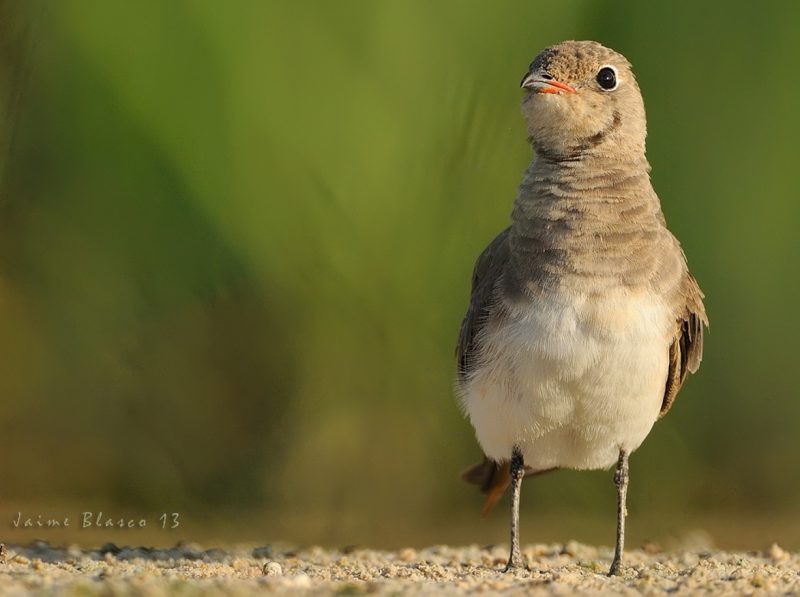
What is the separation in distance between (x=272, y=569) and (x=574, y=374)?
144 centimetres

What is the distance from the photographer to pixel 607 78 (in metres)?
5.34

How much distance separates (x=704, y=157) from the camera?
290 inches

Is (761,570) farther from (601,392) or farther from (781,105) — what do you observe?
(781,105)

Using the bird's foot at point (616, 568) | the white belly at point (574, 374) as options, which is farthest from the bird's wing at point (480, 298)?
the bird's foot at point (616, 568)

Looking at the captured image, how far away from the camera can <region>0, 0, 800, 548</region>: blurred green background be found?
23.4ft

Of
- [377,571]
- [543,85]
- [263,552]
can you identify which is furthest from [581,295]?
[263,552]

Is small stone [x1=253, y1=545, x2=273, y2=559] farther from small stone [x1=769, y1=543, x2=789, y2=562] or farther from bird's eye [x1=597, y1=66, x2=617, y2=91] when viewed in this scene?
bird's eye [x1=597, y1=66, x2=617, y2=91]

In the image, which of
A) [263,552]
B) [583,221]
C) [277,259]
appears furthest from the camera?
[277,259]

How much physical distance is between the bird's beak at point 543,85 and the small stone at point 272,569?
2.16 meters

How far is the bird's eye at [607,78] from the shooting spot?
533 cm

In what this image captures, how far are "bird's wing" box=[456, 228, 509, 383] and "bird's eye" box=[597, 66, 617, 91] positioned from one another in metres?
0.73

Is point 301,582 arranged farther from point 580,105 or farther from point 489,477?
point 580,105

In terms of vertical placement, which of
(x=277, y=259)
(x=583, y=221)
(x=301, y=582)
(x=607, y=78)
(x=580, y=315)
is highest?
(x=607, y=78)

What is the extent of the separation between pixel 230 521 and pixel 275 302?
1.24 meters
